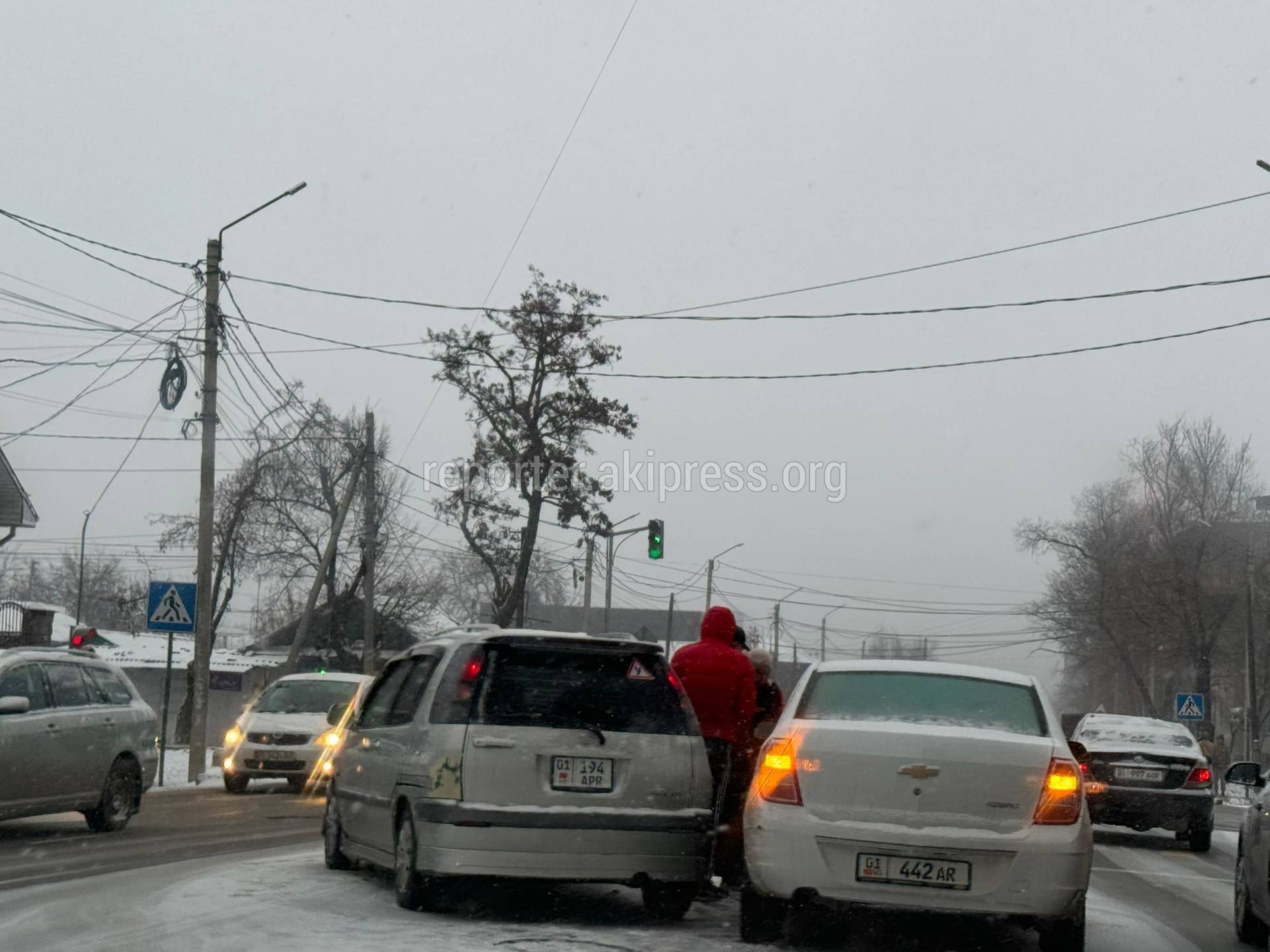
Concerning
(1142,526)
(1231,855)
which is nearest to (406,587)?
(1142,526)

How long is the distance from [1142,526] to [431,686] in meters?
63.3

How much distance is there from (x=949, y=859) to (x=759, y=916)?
1.06m

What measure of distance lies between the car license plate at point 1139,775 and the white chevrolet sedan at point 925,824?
1005 cm

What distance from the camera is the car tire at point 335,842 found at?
33.4 feet

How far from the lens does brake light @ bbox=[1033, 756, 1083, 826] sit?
285 inches

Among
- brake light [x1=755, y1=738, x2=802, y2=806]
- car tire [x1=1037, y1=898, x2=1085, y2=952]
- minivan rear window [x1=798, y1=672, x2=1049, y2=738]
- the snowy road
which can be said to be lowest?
→ the snowy road

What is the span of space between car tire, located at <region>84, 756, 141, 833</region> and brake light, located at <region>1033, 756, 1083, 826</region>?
9.07 m

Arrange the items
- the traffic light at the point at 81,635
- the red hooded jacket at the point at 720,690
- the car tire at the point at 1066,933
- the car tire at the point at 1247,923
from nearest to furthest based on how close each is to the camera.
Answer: the car tire at the point at 1066,933, the car tire at the point at 1247,923, the red hooded jacket at the point at 720,690, the traffic light at the point at 81,635

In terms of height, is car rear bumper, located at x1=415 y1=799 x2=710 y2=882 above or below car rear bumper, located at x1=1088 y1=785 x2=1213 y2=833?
above

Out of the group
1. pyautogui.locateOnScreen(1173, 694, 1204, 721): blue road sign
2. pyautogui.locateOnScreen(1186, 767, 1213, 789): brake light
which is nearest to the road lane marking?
pyautogui.locateOnScreen(1186, 767, 1213, 789): brake light

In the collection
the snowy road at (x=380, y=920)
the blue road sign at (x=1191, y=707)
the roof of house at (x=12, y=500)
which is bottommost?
the blue road sign at (x=1191, y=707)

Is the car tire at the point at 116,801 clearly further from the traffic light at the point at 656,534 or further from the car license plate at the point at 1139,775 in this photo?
the traffic light at the point at 656,534

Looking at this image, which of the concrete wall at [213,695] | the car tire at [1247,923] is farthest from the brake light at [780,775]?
the concrete wall at [213,695]

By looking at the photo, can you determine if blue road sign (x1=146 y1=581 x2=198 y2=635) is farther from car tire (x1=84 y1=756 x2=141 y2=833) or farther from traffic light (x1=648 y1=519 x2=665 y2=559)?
traffic light (x1=648 y1=519 x2=665 y2=559)
